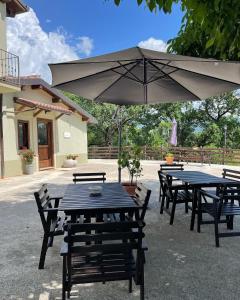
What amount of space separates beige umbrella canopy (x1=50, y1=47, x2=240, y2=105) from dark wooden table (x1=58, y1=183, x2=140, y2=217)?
168cm

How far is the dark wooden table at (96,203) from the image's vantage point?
301 cm

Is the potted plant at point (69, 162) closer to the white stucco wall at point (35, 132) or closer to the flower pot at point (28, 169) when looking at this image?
the white stucco wall at point (35, 132)

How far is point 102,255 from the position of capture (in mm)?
2527

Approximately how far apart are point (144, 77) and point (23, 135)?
8633mm

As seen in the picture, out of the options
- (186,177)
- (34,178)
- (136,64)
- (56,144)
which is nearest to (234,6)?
(136,64)

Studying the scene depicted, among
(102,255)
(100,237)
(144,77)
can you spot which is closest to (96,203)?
(102,255)

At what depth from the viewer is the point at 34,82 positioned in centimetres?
1230

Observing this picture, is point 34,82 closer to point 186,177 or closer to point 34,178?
point 34,178

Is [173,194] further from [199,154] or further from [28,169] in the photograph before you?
[199,154]

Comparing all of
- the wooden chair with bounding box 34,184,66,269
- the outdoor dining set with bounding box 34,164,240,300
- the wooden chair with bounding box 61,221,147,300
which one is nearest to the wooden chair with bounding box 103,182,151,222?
the outdoor dining set with bounding box 34,164,240,300

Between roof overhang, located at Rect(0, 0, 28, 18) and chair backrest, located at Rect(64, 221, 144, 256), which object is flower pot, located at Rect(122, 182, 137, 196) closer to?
chair backrest, located at Rect(64, 221, 144, 256)

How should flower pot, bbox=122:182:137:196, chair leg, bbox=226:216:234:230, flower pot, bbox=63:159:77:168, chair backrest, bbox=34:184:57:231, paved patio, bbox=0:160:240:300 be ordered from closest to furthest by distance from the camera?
paved patio, bbox=0:160:240:300 → chair backrest, bbox=34:184:57:231 → chair leg, bbox=226:216:234:230 → flower pot, bbox=122:182:137:196 → flower pot, bbox=63:159:77:168

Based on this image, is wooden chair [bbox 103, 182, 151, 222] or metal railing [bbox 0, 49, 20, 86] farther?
metal railing [bbox 0, 49, 20, 86]

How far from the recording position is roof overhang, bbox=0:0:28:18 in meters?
11.6
